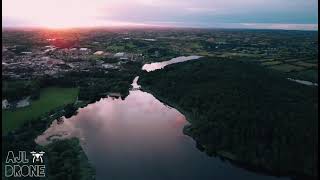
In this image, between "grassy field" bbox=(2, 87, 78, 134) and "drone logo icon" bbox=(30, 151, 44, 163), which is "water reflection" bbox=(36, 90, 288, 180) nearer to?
"grassy field" bbox=(2, 87, 78, 134)

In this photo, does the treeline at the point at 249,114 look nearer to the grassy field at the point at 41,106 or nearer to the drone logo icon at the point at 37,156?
the grassy field at the point at 41,106

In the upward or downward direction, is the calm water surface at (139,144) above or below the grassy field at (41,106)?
below

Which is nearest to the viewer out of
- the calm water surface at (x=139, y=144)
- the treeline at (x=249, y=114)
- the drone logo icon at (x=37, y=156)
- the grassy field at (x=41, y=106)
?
the drone logo icon at (x=37, y=156)

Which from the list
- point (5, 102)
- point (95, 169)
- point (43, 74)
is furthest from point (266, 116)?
point (43, 74)

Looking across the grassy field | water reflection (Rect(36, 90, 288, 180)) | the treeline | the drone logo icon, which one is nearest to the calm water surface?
water reflection (Rect(36, 90, 288, 180))

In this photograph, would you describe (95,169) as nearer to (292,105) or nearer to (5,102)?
(5,102)

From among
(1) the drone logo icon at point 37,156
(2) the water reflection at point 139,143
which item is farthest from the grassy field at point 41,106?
(1) the drone logo icon at point 37,156
